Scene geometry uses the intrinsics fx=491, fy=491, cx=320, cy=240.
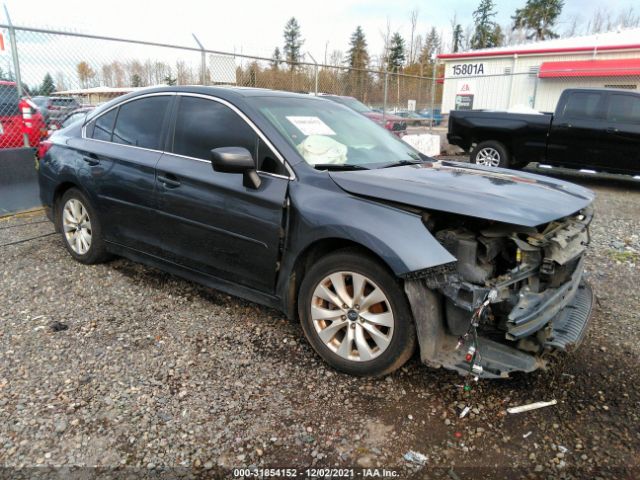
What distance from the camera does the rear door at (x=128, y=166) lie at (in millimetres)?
3930

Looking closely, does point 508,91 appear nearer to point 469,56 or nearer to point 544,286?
point 469,56

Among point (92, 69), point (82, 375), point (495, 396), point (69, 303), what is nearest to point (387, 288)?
point (495, 396)

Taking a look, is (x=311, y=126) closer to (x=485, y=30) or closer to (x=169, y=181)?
(x=169, y=181)

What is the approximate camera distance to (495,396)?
2.87 metres

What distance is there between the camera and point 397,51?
173 feet

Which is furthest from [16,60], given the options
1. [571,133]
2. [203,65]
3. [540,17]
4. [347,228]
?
[540,17]

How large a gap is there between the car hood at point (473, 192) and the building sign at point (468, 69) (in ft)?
82.8

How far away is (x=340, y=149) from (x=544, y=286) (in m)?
1.63

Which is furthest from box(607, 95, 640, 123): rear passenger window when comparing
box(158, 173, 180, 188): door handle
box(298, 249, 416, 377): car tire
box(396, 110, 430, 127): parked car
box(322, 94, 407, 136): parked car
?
box(158, 173, 180, 188): door handle

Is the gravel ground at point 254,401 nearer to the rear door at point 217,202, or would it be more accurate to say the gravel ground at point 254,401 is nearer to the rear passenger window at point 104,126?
the rear door at point 217,202

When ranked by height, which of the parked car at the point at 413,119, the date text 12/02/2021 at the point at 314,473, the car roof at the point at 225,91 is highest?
the car roof at the point at 225,91

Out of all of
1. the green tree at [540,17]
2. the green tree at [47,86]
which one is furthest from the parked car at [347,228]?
the green tree at [540,17]

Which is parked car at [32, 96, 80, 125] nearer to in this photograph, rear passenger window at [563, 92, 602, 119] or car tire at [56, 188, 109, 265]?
car tire at [56, 188, 109, 265]

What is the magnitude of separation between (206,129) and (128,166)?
2.80ft
